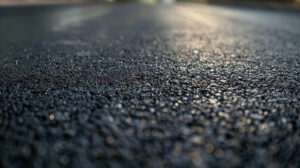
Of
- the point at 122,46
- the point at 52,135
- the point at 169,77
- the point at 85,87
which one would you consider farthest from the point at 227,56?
the point at 52,135

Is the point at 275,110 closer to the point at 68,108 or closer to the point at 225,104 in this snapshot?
the point at 225,104

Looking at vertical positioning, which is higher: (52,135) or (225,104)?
(225,104)

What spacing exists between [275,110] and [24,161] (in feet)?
4.59

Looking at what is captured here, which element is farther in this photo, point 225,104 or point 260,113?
point 225,104

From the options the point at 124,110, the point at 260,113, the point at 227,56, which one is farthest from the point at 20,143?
the point at 227,56


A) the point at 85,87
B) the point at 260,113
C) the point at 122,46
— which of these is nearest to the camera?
the point at 260,113

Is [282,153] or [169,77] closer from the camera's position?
[282,153]

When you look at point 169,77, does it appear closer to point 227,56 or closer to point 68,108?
point 68,108

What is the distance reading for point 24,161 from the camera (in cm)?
99

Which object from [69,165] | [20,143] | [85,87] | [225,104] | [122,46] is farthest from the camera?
[122,46]

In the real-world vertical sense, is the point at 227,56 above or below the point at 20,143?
above

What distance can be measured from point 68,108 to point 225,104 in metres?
1.00

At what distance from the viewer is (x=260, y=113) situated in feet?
4.61

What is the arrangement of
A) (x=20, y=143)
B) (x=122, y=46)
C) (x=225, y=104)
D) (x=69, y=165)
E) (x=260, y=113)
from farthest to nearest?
1. (x=122, y=46)
2. (x=225, y=104)
3. (x=260, y=113)
4. (x=20, y=143)
5. (x=69, y=165)
